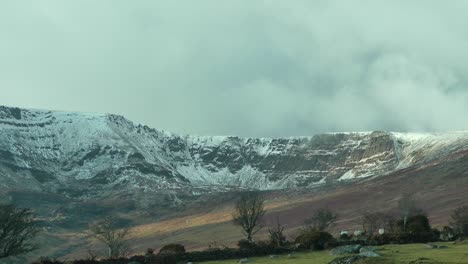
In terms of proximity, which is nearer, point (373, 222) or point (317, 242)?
point (317, 242)

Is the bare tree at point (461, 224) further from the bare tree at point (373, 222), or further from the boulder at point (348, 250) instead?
the boulder at point (348, 250)

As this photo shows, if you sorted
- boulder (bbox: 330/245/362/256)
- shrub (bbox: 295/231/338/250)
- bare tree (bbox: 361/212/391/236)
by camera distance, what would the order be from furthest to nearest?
bare tree (bbox: 361/212/391/236)
shrub (bbox: 295/231/338/250)
boulder (bbox: 330/245/362/256)

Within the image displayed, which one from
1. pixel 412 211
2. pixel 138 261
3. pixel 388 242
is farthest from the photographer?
pixel 412 211

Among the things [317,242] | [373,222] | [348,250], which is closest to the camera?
[348,250]

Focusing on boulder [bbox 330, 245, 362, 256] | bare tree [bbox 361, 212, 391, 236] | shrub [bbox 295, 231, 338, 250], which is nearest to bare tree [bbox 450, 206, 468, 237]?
Answer: bare tree [bbox 361, 212, 391, 236]

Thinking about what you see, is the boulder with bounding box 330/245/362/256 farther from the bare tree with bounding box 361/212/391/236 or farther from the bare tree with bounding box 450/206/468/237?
the bare tree with bounding box 361/212/391/236

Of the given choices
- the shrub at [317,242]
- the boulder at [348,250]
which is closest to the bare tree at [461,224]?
the shrub at [317,242]

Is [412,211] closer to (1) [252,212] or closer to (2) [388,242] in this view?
(1) [252,212]

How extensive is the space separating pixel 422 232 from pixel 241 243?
77.1ft

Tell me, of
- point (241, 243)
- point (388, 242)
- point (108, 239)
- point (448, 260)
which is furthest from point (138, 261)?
point (108, 239)

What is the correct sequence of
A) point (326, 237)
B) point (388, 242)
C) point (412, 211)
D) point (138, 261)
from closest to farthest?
point (138, 261), point (388, 242), point (326, 237), point (412, 211)

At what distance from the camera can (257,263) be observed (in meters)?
51.3

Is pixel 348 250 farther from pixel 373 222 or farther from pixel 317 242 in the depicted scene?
pixel 373 222

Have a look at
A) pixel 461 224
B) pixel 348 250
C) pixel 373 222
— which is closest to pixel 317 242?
pixel 348 250
